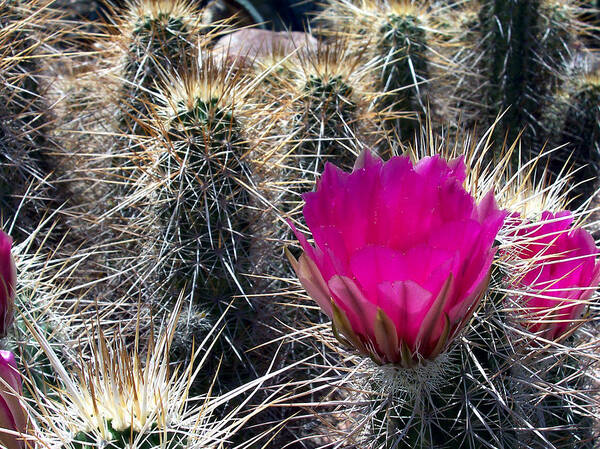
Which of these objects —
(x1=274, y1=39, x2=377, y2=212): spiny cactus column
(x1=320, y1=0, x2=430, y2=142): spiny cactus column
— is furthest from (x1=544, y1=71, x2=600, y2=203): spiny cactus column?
(x1=274, y1=39, x2=377, y2=212): spiny cactus column

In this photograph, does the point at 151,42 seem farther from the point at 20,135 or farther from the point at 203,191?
the point at 203,191

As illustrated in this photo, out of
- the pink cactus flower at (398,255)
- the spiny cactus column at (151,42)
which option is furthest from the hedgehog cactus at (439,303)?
the spiny cactus column at (151,42)

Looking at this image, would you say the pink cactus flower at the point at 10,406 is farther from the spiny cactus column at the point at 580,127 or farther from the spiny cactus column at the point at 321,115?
the spiny cactus column at the point at 580,127

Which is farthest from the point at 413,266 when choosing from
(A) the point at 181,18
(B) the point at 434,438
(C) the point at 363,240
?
(A) the point at 181,18

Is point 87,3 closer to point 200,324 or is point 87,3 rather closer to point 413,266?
point 200,324

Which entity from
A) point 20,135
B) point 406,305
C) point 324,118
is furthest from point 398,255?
point 20,135

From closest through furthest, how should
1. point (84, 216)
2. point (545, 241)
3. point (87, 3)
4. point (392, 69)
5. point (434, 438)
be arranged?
point (434, 438), point (545, 241), point (84, 216), point (392, 69), point (87, 3)
